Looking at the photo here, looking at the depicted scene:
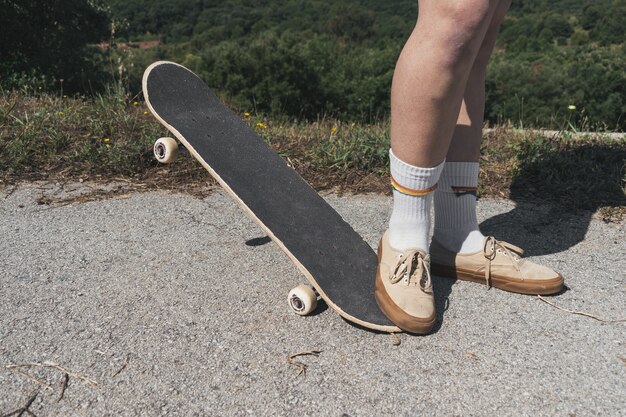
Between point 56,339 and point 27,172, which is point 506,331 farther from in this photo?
point 27,172

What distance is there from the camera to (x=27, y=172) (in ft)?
9.40

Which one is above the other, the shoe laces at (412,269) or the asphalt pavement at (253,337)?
the shoe laces at (412,269)

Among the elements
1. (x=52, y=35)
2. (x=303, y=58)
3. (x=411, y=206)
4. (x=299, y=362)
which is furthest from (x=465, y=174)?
(x=303, y=58)

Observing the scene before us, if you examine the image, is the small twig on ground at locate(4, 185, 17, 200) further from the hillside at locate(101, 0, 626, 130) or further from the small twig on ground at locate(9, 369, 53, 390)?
the hillside at locate(101, 0, 626, 130)

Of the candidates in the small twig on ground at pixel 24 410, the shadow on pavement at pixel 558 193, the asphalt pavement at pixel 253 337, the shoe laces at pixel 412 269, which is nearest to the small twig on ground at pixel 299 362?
the asphalt pavement at pixel 253 337

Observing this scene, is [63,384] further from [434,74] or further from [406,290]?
[434,74]

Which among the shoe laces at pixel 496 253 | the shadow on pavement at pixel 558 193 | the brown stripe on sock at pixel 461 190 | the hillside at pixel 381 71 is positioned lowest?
the hillside at pixel 381 71

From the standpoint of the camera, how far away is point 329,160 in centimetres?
298

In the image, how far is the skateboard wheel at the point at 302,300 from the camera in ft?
5.45

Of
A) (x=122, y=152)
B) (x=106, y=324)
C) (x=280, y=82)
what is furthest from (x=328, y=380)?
(x=280, y=82)

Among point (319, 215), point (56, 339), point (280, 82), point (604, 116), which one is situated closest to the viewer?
point (56, 339)

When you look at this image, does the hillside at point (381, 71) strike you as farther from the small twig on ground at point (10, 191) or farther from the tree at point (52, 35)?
the small twig on ground at point (10, 191)

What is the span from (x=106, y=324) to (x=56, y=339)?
0.13 m

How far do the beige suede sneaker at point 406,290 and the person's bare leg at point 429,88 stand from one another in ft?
0.45
